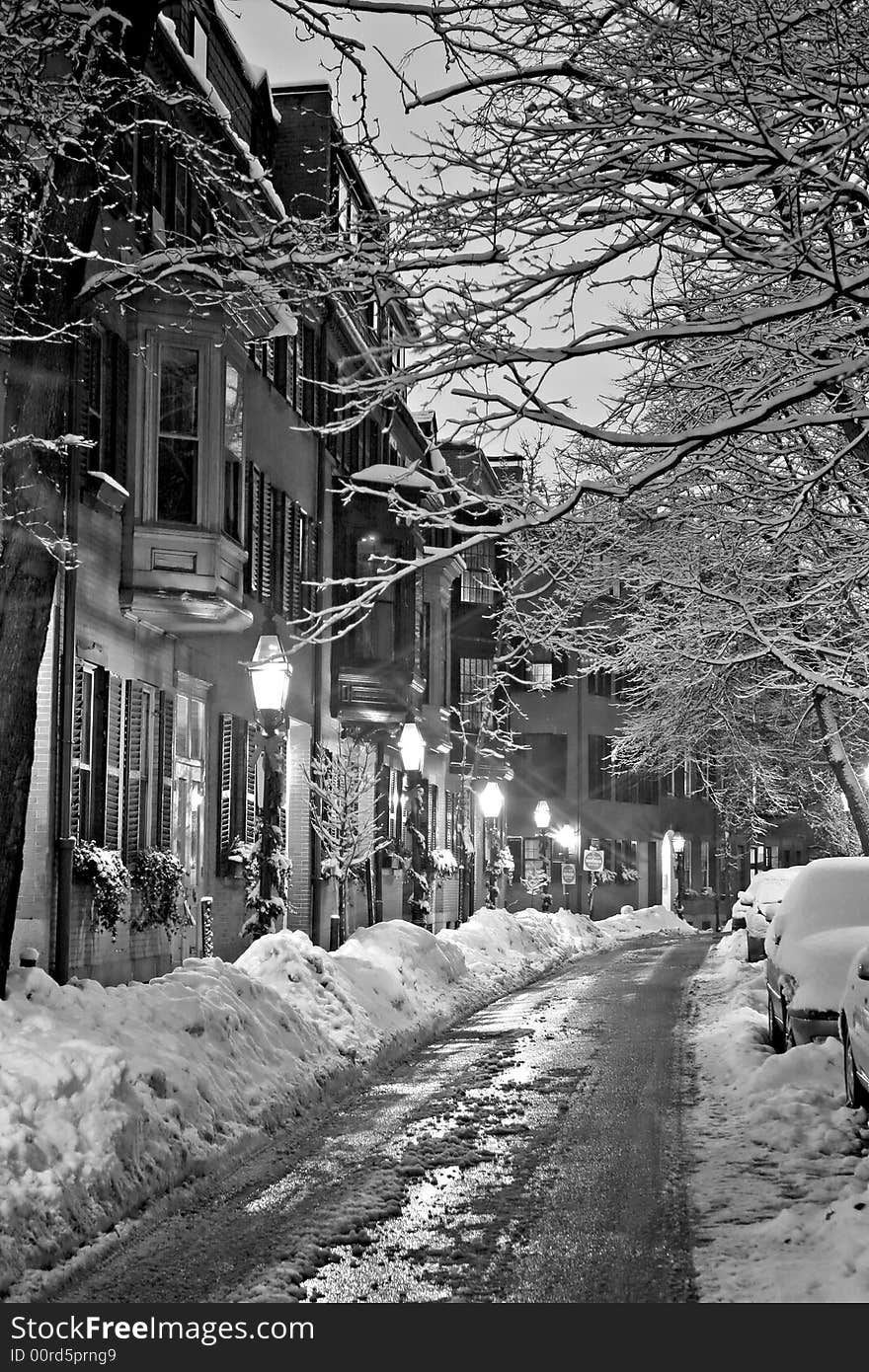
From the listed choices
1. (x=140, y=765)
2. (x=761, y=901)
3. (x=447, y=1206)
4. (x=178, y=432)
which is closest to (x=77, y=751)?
(x=140, y=765)

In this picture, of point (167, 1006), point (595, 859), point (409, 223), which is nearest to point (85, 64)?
point (409, 223)

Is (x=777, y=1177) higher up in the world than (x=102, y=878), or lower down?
lower down

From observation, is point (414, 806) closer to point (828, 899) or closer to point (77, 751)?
point (77, 751)

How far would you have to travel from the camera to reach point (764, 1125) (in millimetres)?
11305

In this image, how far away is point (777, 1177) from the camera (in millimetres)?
9594

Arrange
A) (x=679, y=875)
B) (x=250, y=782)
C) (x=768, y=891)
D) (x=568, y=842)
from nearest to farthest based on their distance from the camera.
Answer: (x=250, y=782), (x=768, y=891), (x=568, y=842), (x=679, y=875)

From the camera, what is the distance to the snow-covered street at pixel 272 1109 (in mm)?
7656

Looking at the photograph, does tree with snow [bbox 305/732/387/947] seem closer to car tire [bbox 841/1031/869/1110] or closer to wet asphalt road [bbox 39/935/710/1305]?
wet asphalt road [bbox 39/935/710/1305]

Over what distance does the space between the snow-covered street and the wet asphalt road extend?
13 centimetres

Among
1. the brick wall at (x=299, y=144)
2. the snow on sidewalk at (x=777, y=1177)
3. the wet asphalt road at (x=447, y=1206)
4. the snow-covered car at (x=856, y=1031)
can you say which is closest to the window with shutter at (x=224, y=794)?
the wet asphalt road at (x=447, y=1206)

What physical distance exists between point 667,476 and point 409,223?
484 cm

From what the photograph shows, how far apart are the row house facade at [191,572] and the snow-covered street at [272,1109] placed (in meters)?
2.85

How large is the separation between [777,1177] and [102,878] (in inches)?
372

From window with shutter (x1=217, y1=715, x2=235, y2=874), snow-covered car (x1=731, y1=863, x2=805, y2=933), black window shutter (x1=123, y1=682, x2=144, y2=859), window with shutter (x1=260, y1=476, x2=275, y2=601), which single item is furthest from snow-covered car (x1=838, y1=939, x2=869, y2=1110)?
window with shutter (x1=260, y1=476, x2=275, y2=601)
